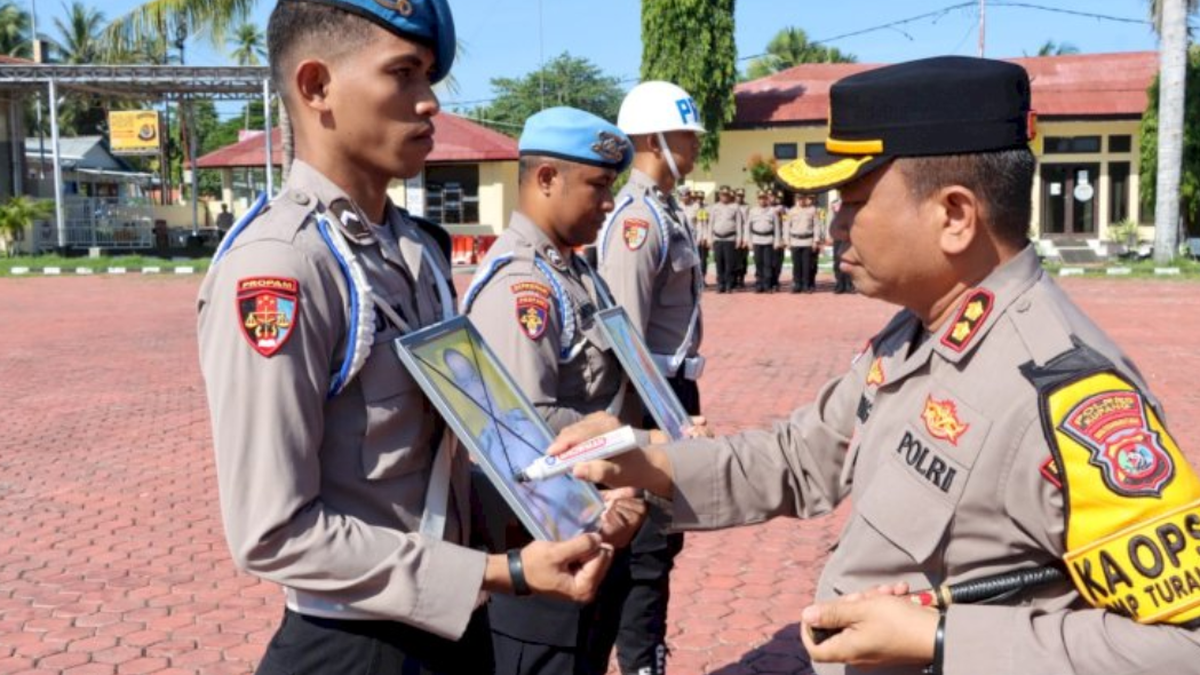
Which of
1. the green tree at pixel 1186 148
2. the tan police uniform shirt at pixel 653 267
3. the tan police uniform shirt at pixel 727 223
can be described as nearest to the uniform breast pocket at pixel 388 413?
the tan police uniform shirt at pixel 653 267

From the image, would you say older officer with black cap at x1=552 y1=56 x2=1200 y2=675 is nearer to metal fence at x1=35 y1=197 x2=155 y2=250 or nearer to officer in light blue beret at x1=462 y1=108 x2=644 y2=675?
officer in light blue beret at x1=462 y1=108 x2=644 y2=675

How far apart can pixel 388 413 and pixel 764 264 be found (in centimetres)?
1909

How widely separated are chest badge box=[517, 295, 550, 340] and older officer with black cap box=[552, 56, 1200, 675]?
2.56ft

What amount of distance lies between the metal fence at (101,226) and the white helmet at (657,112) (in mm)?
27900

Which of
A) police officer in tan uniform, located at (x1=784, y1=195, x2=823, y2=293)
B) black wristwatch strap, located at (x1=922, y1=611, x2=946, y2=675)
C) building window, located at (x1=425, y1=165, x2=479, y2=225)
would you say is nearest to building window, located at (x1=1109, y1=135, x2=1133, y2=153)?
police officer in tan uniform, located at (x1=784, y1=195, x2=823, y2=293)

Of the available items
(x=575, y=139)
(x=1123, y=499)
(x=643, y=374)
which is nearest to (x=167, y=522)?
(x=575, y=139)

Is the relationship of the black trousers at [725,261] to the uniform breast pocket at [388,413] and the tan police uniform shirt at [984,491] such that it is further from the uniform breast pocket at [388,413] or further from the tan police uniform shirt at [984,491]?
the uniform breast pocket at [388,413]

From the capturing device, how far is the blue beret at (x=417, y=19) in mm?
1943

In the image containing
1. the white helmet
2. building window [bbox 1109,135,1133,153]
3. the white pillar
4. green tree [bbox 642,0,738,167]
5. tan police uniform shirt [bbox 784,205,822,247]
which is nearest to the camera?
the white helmet

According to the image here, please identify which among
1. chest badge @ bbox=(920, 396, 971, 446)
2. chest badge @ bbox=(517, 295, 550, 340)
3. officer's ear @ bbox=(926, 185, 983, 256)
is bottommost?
chest badge @ bbox=(920, 396, 971, 446)

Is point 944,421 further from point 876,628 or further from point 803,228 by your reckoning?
point 803,228

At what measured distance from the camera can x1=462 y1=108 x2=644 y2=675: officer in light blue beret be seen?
2977 mm

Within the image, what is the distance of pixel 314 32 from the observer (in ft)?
6.49

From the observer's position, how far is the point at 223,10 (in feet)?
68.4
